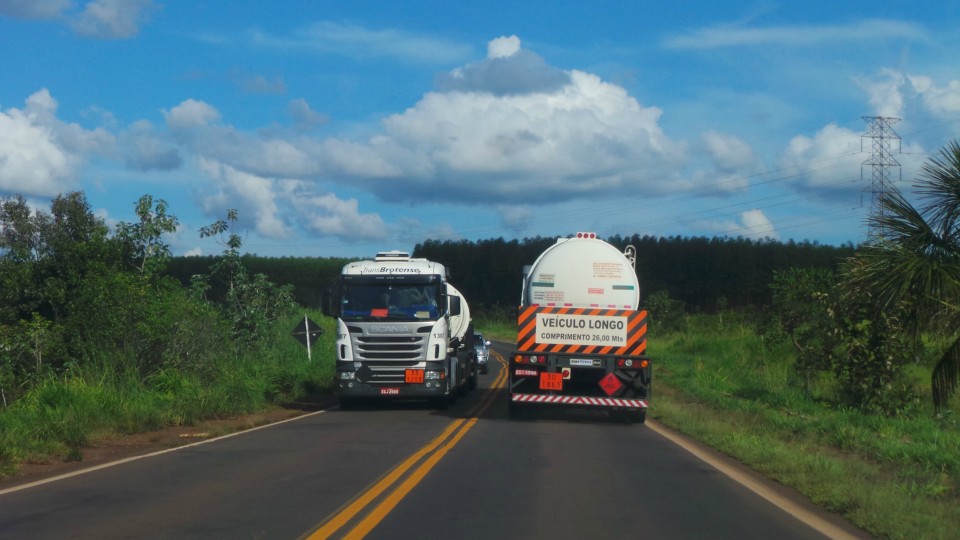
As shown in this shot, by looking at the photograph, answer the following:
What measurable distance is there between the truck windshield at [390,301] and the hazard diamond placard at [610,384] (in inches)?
163

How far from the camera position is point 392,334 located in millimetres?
20594

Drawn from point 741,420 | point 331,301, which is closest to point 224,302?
point 331,301

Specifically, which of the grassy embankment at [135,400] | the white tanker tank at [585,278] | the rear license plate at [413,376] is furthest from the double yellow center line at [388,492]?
the grassy embankment at [135,400]

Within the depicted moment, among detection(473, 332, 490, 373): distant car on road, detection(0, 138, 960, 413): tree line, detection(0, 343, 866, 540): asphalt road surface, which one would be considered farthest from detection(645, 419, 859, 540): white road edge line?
detection(473, 332, 490, 373): distant car on road

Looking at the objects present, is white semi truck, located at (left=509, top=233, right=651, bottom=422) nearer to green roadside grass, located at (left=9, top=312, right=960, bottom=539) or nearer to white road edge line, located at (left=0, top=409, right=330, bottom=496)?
green roadside grass, located at (left=9, top=312, right=960, bottom=539)

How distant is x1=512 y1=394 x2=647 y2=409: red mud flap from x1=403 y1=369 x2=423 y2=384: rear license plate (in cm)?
243

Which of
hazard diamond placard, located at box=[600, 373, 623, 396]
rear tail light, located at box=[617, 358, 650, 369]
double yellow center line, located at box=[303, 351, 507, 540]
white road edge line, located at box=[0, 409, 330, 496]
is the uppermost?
rear tail light, located at box=[617, 358, 650, 369]

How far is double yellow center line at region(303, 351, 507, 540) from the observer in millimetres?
8219

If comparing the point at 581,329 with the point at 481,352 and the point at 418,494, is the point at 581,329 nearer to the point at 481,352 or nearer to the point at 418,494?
the point at 418,494

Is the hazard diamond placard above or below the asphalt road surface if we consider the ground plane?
above

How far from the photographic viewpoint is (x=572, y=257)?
1983cm

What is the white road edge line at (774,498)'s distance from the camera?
8.38 m

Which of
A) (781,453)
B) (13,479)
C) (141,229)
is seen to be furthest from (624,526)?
(141,229)

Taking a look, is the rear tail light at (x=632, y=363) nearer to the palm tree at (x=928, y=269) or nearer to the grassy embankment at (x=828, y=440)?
the grassy embankment at (x=828, y=440)
